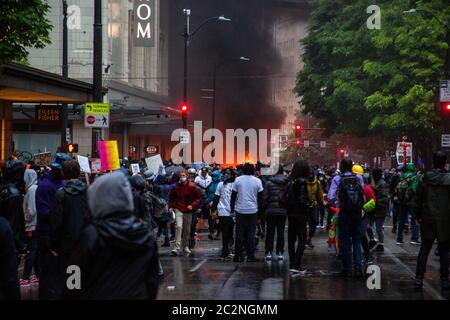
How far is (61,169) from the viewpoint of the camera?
953 cm

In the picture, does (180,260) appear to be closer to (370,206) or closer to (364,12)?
(370,206)

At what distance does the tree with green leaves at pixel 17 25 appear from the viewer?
58.2 feet

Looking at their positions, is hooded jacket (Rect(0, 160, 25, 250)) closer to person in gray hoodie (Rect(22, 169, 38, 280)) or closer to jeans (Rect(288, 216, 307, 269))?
person in gray hoodie (Rect(22, 169, 38, 280))

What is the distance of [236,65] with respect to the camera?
63.8m

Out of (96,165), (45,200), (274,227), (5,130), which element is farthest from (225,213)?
(5,130)

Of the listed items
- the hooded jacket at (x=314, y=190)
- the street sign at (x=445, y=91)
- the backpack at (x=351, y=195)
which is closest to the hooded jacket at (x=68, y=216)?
the backpack at (x=351, y=195)

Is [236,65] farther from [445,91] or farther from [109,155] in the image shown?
[109,155]

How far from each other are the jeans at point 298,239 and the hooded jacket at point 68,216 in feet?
15.5

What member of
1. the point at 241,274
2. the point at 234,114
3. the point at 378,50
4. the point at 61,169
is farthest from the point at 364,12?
the point at 61,169

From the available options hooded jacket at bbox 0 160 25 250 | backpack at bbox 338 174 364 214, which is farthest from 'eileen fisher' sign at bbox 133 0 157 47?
hooded jacket at bbox 0 160 25 250

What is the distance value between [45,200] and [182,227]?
6.28 metres

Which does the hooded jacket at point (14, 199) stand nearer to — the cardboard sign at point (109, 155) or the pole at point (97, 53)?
the cardboard sign at point (109, 155)

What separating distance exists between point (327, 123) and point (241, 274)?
116 ft

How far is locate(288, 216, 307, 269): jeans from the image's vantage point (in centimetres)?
1249
